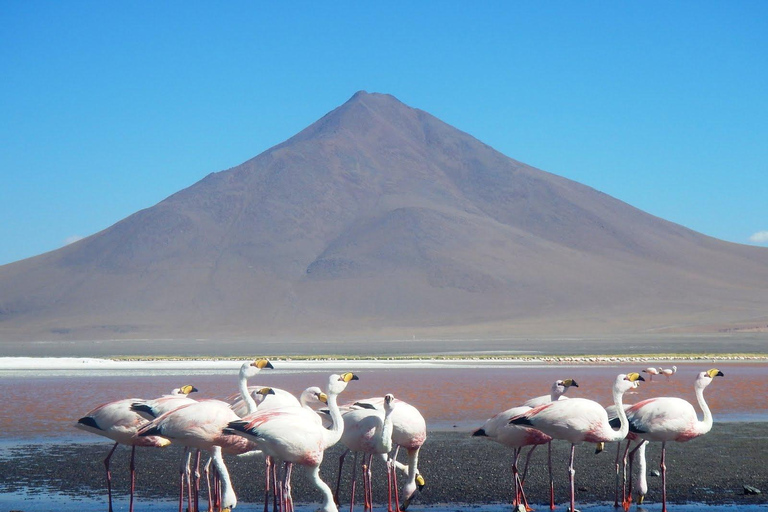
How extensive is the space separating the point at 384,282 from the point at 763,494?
114283 millimetres

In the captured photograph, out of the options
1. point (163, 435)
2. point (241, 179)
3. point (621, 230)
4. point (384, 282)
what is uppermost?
point (241, 179)

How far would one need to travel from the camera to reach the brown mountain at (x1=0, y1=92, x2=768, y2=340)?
112 metres

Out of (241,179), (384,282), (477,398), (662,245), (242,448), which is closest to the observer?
(242,448)

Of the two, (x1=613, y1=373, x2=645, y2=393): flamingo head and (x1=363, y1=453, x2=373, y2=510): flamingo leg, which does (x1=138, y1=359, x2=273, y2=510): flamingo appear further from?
(x1=613, y1=373, x2=645, y2=393): flamingo head

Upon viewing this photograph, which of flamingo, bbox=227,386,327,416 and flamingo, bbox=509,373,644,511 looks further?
flamingo, bbox=227,386,327,416

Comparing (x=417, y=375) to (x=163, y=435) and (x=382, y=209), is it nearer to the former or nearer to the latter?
(x=163, y=435)

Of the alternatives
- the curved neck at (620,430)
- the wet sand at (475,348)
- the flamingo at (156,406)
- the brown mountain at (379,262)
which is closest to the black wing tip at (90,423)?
the flamingo at (156,406)

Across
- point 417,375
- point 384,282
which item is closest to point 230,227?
point 384,282

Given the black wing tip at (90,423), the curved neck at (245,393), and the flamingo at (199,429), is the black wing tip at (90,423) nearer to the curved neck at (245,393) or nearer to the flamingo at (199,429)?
the flamingo at (199,429)

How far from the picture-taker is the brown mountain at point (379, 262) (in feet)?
368

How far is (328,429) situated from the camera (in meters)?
11.3

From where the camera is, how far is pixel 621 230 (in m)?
152

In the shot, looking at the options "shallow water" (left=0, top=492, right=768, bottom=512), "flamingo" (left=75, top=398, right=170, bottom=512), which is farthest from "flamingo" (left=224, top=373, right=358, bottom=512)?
"flamingo" (left=75, top=398, right=170, bottom=512)

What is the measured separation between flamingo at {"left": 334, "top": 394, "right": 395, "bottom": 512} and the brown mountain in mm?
80747
